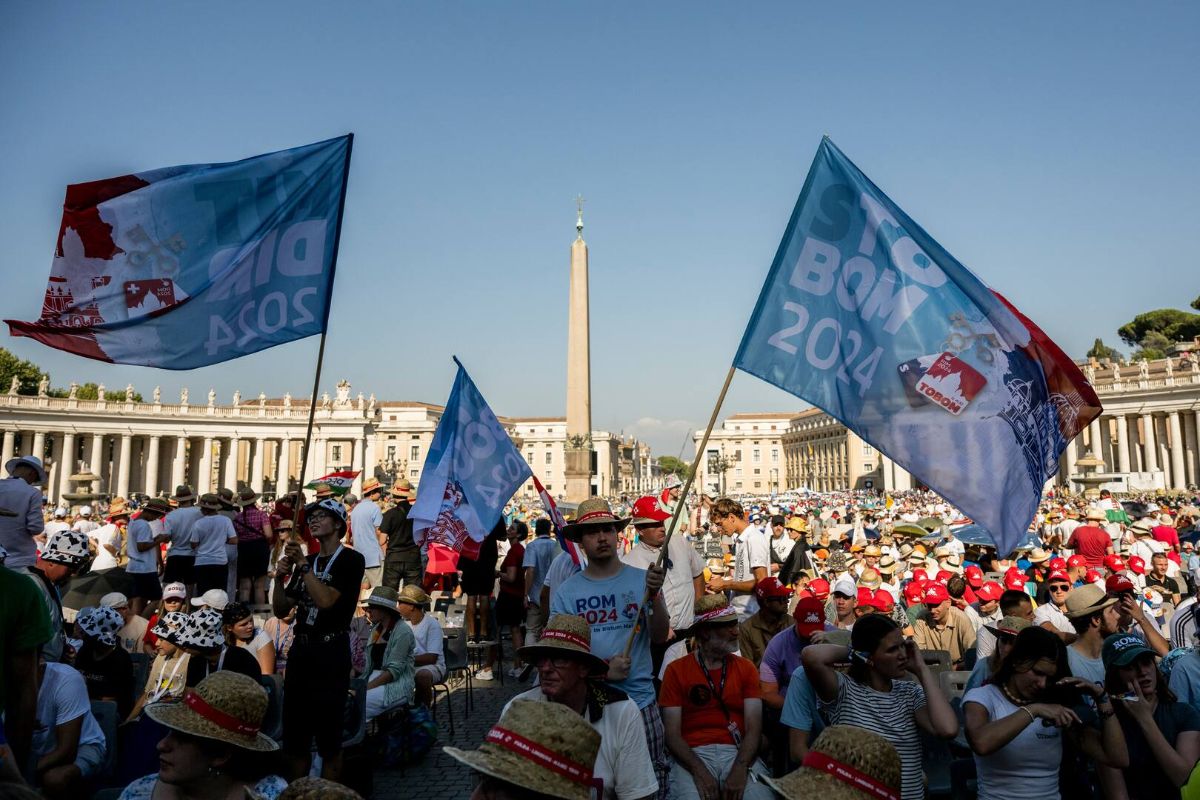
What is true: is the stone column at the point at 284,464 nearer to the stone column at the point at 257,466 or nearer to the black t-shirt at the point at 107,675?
the stone column at the point at 257,466

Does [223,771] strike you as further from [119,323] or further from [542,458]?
[542,458]

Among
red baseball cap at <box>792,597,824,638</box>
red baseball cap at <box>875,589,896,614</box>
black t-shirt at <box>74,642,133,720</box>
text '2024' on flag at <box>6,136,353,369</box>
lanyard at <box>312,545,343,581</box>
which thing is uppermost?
text '2024' on flag at <box>6,136,353,369</box>

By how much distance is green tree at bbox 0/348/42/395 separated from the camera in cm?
7699

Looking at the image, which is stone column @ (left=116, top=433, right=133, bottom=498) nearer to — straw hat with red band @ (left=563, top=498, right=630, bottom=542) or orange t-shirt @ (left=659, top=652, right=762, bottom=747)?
straw hat with red band @ (left=563, top=498, right=630, bottom=542)

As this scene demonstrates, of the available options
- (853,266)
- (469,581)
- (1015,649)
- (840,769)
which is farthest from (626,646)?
(469,581)

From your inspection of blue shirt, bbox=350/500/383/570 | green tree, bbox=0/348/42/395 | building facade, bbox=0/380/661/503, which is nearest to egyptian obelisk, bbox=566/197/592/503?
blue shirt, bbox=350/500/383/570

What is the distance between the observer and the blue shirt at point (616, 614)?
13.2ft

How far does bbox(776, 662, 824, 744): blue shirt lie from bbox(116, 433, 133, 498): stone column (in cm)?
8144

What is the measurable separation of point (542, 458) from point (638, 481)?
2909 centimetres

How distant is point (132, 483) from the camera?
7975 cm

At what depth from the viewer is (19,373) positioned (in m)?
78.5

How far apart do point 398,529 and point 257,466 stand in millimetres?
78583

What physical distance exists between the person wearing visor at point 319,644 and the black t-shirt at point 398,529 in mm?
6416

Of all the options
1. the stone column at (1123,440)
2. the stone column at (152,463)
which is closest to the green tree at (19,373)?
the stone column at (152,463)
